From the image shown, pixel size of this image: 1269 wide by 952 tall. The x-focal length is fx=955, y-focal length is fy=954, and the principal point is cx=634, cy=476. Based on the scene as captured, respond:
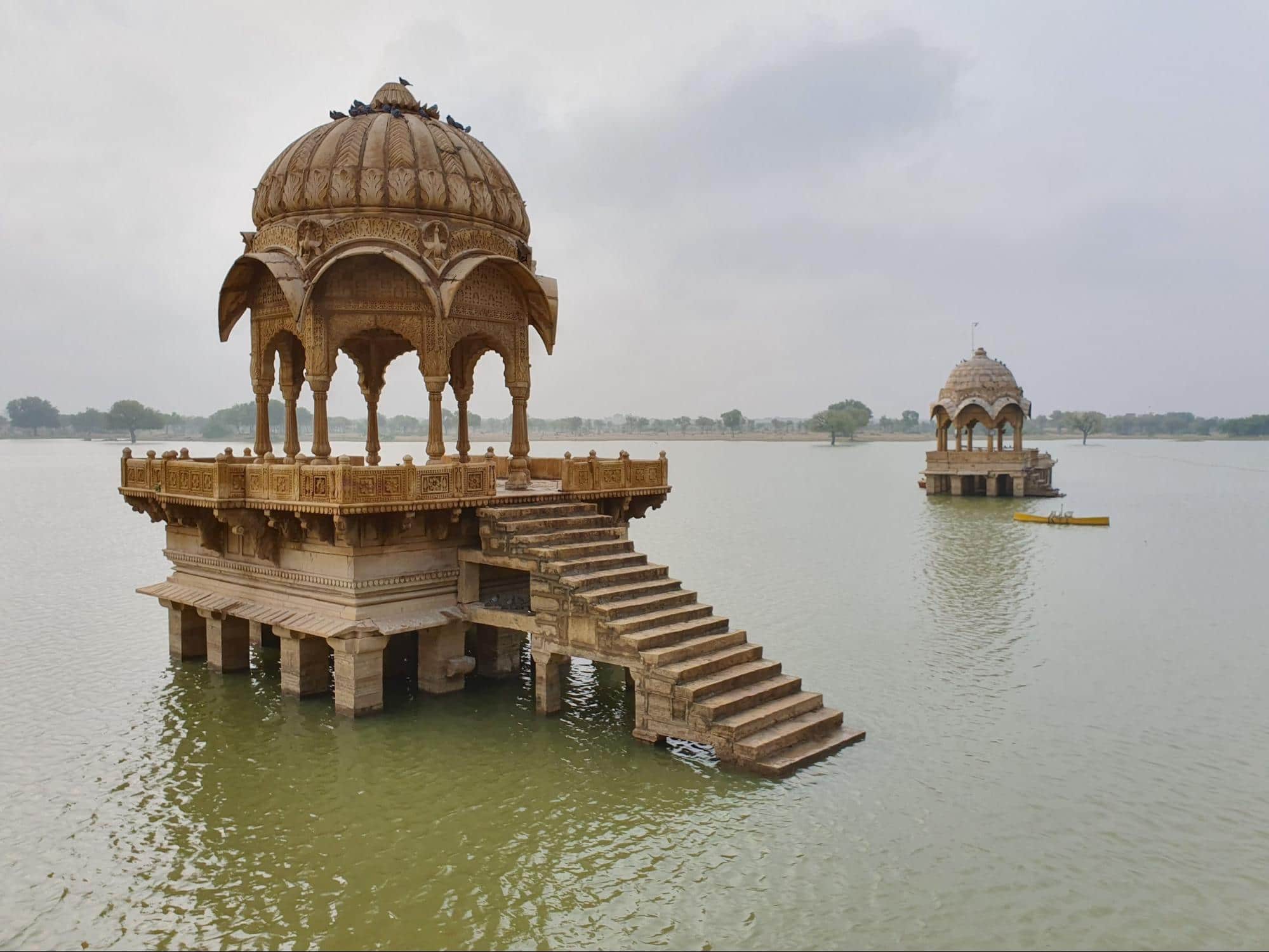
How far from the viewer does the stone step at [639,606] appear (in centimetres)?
1147

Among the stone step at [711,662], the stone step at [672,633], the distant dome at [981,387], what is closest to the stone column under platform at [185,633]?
the stone step at [672,633]

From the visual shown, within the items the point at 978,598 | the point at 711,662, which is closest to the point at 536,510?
the point at 711,662

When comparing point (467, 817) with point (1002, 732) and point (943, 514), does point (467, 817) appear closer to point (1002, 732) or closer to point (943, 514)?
point (1002, 732)

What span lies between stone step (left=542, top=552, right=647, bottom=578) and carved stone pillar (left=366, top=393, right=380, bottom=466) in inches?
277

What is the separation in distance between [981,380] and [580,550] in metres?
40.8

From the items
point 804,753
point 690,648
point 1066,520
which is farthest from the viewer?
point 1066,520

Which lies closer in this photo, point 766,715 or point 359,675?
point 766,715

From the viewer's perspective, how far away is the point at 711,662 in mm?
11281

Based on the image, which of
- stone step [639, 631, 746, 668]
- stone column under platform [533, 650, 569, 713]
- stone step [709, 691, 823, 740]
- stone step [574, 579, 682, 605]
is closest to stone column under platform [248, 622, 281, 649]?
stone column under platform [533, 650, 569, 713]

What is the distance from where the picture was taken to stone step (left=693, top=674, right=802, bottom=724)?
1064 cm

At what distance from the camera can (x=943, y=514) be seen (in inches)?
1613

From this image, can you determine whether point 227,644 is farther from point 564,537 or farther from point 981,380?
point 981,380

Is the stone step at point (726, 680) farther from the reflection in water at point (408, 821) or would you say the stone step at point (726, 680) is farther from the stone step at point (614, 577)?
the stone step at point (614, 577)

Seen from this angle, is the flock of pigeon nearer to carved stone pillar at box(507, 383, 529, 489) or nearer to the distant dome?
carved stone pillar at box(507, 383, 529, 489)
